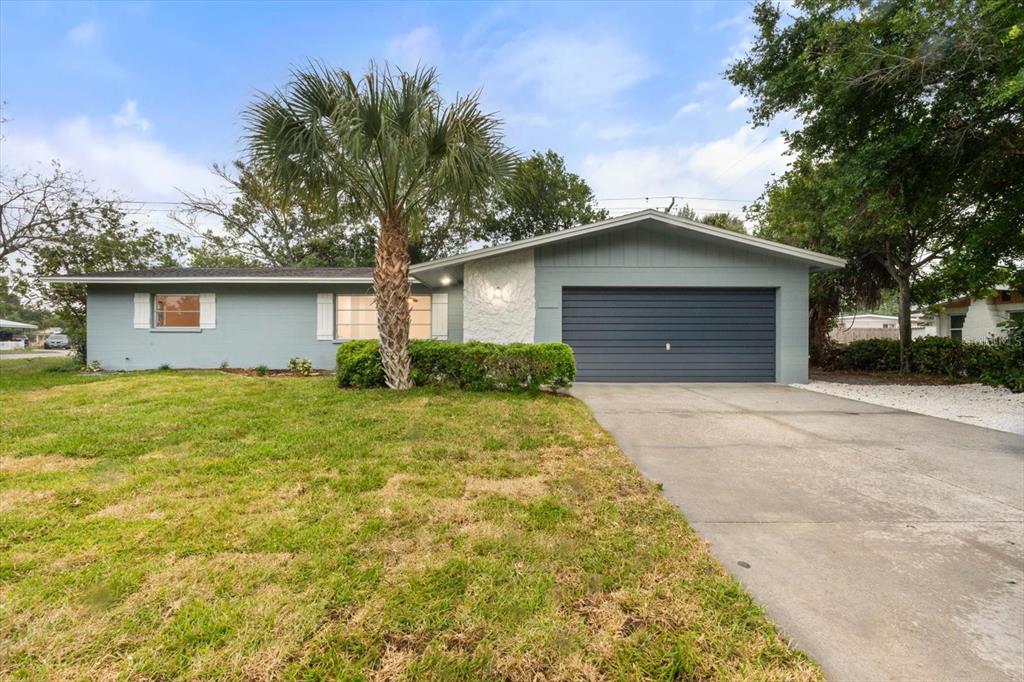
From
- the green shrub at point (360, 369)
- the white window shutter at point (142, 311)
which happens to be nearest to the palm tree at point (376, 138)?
the green shrub at point (360, 369)

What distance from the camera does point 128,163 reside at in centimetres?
1446

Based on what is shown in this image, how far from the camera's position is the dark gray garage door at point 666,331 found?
9148mm

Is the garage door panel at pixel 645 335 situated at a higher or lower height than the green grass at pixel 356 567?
higher

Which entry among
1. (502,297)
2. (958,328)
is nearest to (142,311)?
(502,297)

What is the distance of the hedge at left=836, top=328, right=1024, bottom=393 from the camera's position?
240 inches

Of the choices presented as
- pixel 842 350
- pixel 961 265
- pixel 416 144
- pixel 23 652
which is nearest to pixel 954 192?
pixel 961 265

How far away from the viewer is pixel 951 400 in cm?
709

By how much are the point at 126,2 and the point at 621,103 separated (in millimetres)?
12519

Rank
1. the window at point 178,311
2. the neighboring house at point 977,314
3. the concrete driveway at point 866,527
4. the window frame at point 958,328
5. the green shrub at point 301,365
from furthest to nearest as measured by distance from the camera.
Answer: the window frame at point 958,328 < the neighboring house at point 977,314 < the window at point 178,311 < the green shrub at point 301,365 < the concrete driveway at point 866,527

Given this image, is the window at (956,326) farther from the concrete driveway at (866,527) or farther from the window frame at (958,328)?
the concrete driveway at (866,527)

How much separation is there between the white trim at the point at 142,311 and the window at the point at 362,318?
494cm

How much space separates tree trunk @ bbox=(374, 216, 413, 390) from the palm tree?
1.86ft

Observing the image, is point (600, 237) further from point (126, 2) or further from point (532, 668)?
point (126, 2)

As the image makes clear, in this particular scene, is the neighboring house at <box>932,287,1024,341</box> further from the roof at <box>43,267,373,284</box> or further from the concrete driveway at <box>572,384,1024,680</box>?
the roof at <box>43,267,373,284</box>
